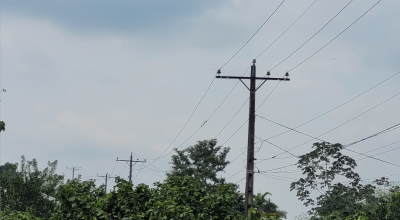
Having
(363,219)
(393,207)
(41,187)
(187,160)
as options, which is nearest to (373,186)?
(393,207)

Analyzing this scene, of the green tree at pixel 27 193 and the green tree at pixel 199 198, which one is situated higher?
the green tree at pixel 27 193

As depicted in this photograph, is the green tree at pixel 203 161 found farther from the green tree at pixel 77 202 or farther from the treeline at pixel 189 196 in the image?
the green tree at pixel 77 202

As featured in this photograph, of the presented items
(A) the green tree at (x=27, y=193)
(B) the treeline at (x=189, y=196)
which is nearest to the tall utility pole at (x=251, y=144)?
(B) the treeline at (x=189, y=196)

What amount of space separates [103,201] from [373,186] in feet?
94.0

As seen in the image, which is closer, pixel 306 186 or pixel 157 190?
pixel 157 190

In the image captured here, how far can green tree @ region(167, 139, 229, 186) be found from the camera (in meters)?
56.5

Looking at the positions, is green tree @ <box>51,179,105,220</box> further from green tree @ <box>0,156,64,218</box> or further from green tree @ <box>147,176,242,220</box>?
green tree @ <box>0,156,64,218</box>

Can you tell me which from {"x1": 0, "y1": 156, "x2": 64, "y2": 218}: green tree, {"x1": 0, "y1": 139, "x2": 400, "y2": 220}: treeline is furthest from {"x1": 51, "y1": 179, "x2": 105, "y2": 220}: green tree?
{"x1": 0, "y1": 156, "x2": 64, "y2": 218}: green tree

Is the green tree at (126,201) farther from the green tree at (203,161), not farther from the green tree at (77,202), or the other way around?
the green tree at (203,161)

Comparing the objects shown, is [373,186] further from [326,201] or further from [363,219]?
[363,219]

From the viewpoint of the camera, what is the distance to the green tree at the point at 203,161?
56.5 metres

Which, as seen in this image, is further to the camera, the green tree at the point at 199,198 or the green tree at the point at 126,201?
the green tree at the point at 199,198

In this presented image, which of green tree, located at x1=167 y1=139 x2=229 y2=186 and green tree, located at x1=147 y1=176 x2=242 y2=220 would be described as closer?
green tree, located at x1=147 y1=176 x2=242 y2=220

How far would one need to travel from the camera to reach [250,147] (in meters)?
23.8
